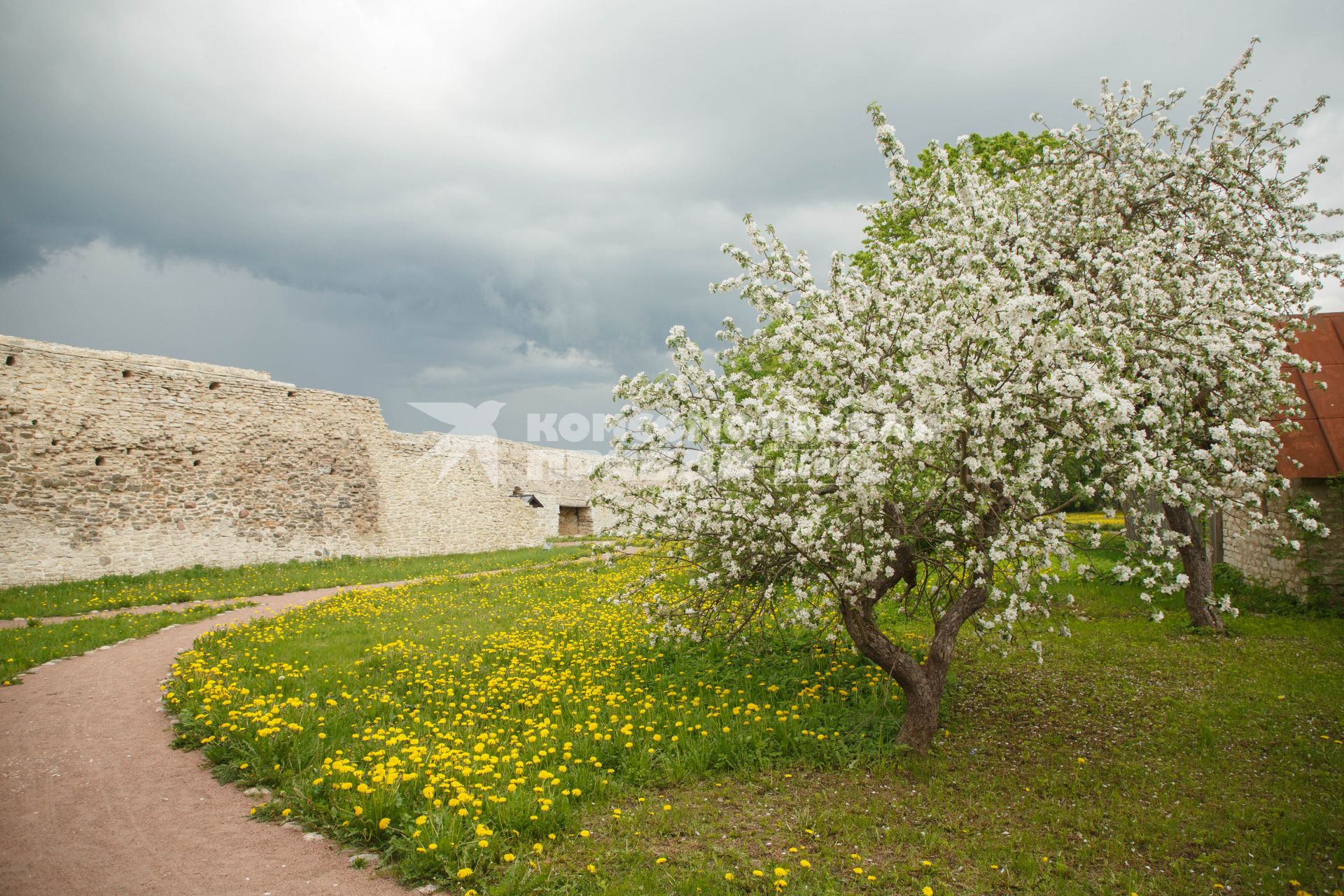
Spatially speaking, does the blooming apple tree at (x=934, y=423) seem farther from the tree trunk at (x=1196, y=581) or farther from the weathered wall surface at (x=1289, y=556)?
the weathered wall surface at (x=1289, y=556)

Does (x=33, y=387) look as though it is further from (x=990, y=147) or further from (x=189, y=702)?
(x=990, y=147)

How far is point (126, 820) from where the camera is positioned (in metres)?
5.43

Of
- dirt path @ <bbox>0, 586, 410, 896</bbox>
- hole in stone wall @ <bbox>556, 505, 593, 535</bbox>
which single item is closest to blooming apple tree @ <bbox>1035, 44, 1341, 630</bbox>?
dirt path @ <bbox>0, 586, 410, 896</bbox>

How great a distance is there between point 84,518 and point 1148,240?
2278 centimetres

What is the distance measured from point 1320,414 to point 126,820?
18343 millimetres

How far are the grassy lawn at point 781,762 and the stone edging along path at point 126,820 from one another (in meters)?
0.29

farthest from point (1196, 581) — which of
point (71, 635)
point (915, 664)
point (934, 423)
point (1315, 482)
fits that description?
point (71, 635)

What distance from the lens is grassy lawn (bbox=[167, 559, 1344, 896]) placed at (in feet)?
15.9

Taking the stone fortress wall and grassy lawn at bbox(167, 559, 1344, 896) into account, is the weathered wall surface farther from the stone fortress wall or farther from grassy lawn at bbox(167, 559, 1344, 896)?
the stone fortress wall

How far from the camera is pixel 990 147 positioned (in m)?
19.3

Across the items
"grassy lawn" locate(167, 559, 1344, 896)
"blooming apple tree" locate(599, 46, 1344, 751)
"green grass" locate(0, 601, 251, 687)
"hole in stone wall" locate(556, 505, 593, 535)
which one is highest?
"blooming apple tree" locate(599, 46, 1344, 751)

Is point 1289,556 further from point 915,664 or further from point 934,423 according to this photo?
Result: point 934,423

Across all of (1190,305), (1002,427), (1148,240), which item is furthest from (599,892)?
(1148,240)

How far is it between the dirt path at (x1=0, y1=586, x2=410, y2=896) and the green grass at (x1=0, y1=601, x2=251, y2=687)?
176cm
